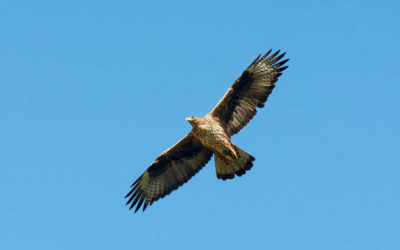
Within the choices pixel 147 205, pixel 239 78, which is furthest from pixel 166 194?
pixel 239 78

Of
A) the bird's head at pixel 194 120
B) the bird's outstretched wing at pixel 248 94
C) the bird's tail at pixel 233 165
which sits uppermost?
the bird's outstretched wing at pixel 248 94

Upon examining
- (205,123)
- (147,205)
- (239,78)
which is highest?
(239,78)

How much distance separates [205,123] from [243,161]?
1.16 metres

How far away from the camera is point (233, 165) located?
15258 mm

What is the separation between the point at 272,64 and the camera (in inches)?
596

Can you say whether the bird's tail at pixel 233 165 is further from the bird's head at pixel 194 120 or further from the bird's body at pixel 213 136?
the bird's head at pixel 194 120

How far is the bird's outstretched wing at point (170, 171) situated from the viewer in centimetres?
1579

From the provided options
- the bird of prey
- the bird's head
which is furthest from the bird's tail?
the bird's head

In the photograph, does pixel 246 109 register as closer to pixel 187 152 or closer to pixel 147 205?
pixel 187 152

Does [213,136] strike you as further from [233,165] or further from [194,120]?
[233,165]

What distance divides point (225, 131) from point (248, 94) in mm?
896

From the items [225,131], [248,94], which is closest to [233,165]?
[225,131]

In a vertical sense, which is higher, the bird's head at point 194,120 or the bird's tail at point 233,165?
the bird's head at point 194,120

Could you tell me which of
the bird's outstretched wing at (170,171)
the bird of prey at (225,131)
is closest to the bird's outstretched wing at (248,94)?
the bird of prey at (225,131)
